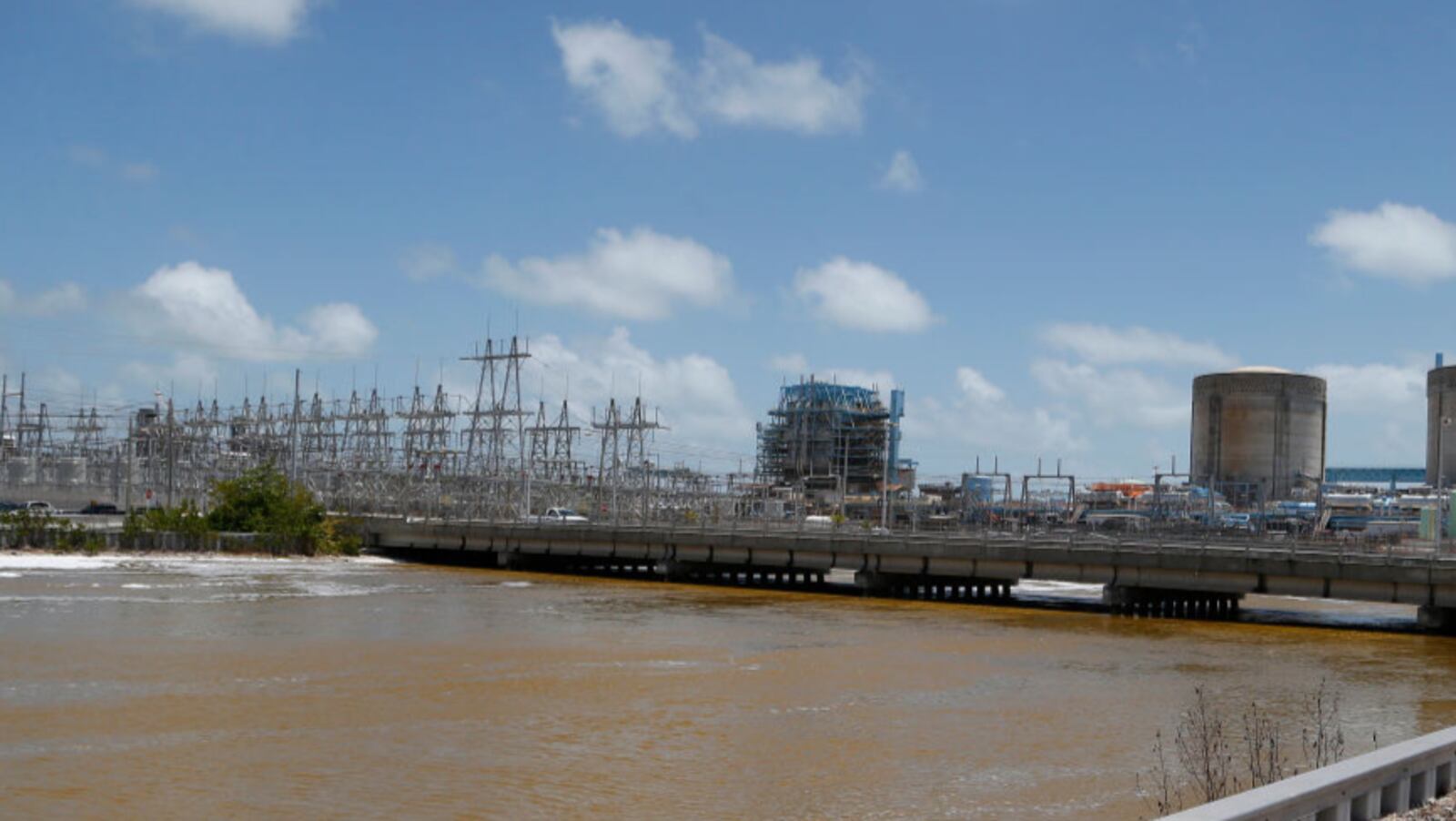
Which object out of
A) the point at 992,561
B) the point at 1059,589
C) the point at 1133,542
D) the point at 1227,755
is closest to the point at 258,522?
the point at 992,561

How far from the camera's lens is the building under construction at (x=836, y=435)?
169 m

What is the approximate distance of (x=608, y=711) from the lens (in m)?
30.5

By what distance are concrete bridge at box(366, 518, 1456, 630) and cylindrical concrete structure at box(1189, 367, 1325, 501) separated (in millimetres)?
88843

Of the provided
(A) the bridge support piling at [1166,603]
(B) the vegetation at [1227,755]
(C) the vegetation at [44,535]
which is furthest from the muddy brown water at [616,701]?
(C) the vegetation at [44,535]

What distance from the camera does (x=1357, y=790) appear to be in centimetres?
1423

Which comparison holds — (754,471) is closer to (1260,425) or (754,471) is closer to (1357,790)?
(1260,425)

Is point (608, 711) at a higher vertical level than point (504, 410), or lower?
lower

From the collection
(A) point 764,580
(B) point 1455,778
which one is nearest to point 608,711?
(B) point 1455,778

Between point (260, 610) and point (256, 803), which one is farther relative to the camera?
point (260, 610)

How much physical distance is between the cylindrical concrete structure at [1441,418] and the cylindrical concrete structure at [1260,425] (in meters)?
11.2

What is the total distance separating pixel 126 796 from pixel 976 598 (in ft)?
183

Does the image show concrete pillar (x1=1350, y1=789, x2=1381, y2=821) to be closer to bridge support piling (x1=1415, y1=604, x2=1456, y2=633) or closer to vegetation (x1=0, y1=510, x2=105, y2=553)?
bridge support piling (x1=1415, y1=604, x2=1456, y2=633)

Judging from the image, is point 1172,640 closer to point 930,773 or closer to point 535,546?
point 930,773

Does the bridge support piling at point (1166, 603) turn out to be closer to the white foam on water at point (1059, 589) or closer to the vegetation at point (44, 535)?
the white foam on water at point (1059, 589)
